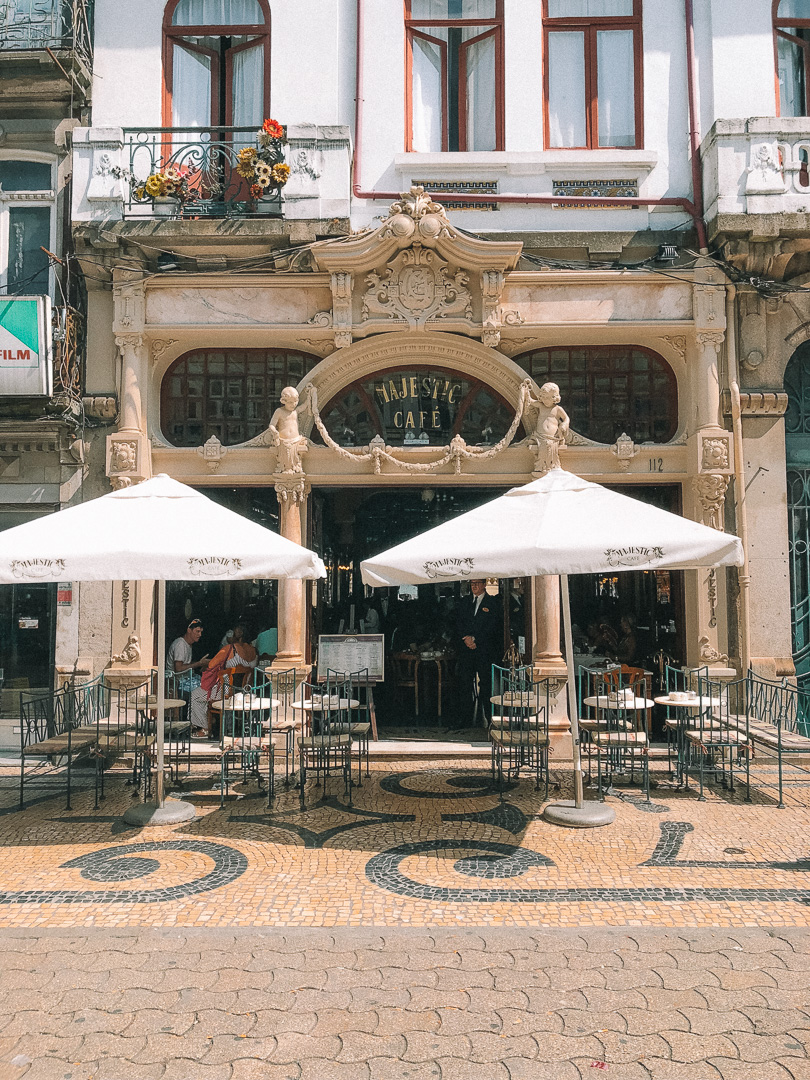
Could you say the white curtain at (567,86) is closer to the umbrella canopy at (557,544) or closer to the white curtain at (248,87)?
the white curtain at (248,87)

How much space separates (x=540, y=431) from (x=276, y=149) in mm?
4802

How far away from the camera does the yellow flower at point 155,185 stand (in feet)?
34.0

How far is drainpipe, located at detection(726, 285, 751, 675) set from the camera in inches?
409

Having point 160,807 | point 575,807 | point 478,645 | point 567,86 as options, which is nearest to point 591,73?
point 567,86

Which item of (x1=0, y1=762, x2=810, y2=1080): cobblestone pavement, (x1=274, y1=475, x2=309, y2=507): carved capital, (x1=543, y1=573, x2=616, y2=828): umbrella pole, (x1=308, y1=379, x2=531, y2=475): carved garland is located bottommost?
(x1=0, y1=762, x2=810, y2=1080): cobblestone pavement

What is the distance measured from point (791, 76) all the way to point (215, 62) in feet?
25.3

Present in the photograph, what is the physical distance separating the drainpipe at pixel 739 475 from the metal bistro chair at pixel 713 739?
620mm

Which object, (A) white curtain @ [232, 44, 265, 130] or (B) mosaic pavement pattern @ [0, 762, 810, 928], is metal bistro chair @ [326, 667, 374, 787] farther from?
(A) white curtain @ [232, 44, 265, 130]

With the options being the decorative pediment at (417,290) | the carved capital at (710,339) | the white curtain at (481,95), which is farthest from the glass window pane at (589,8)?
the carved capital at (710,339)

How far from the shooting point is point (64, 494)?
10.7 meters

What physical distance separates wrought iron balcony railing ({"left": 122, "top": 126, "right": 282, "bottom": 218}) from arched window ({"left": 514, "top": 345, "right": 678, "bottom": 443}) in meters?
4.01

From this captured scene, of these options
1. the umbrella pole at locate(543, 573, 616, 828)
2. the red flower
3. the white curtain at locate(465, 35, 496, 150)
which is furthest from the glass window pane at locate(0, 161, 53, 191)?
the umbrella pole at locate(543, 573, 616, 828)

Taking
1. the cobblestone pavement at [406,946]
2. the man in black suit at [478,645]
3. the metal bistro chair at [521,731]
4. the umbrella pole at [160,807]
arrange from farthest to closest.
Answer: the man in black suit at [478,645] < the metal bistro chair at [521,731] < the umbrella pole at [160,807] < the cobblestone pavement at [406,946]

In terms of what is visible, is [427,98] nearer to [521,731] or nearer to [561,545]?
[561,545]
